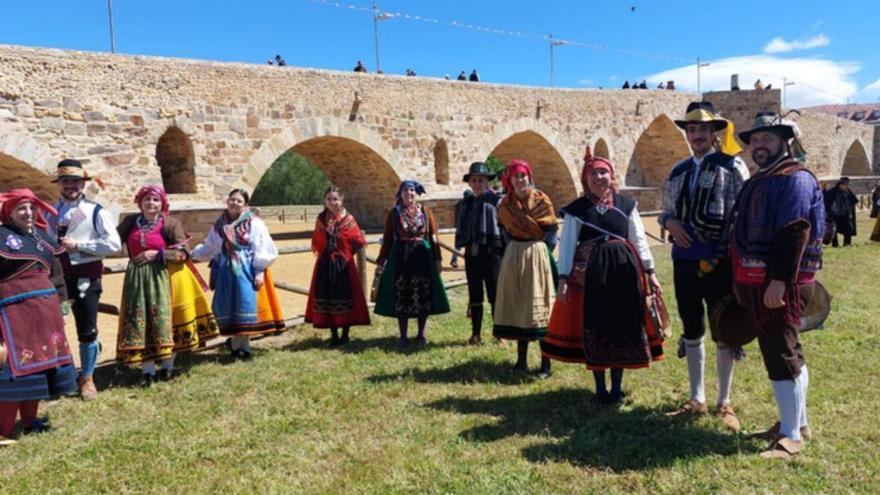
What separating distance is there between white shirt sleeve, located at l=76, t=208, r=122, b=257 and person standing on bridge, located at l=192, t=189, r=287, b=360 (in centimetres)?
83

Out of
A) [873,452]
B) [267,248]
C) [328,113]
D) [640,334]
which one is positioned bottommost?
[873,452]

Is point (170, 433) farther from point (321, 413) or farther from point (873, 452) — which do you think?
point (873, 452)

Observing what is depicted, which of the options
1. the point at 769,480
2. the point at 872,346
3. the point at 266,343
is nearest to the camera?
the point at 769,480

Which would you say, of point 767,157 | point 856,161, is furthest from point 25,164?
point 856,161

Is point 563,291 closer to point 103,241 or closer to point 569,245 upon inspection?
point 569,245

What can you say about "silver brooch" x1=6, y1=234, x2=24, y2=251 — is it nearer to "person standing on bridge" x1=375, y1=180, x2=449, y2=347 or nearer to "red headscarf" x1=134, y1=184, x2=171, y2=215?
"red headscarf" x1=134, y1=184, x2=171, y2=215

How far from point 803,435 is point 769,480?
1.87 ft

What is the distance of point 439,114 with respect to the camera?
17.1m

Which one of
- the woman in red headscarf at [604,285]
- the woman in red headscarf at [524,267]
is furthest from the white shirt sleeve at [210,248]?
the woman in red headscarf at [604,285]

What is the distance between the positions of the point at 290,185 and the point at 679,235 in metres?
31.6

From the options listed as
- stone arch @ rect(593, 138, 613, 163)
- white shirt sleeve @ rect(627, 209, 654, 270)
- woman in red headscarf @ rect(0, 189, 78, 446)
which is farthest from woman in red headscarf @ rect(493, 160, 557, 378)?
stone arch @ rect(593, 138, 613, 163)

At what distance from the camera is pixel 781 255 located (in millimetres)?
2986

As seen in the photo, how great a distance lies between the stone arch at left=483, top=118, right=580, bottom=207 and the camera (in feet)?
63.2

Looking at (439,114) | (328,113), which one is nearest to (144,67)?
(328,113)
